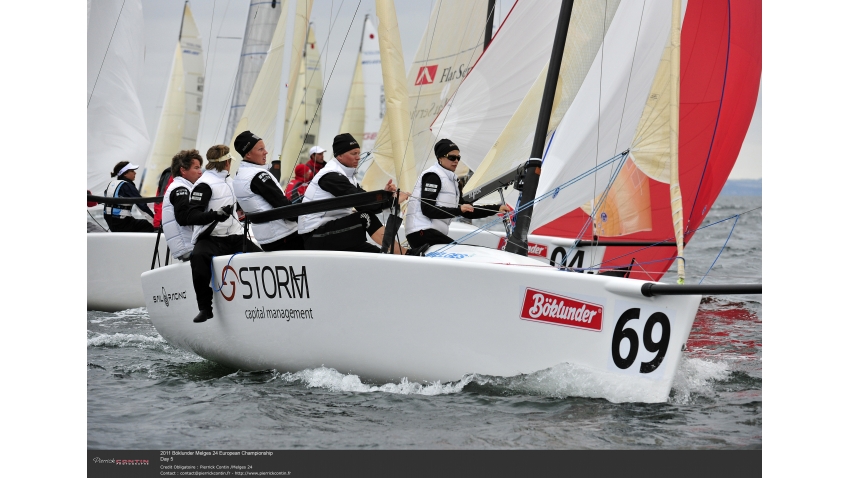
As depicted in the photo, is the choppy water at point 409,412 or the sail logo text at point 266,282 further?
the sail logo text at point 266,282

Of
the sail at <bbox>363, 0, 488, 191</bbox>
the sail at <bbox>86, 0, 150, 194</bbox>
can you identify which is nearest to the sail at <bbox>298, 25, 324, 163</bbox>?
the sail at <bbox>363, 0, 488, 191</bbox>

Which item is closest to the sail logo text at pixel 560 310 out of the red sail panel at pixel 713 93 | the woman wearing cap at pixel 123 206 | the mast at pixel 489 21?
the red sail panel at pixel 713 93

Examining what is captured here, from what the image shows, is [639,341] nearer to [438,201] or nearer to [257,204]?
[438,201]

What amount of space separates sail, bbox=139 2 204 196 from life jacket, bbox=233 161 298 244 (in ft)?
26.1

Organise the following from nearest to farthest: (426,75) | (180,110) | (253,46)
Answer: (426,75)
(253,46)
(180,110)

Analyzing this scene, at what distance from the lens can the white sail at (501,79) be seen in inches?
251

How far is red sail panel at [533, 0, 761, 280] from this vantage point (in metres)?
5.70

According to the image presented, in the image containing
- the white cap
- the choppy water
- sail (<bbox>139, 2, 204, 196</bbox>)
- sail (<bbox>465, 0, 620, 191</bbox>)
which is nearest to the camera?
the choppy water

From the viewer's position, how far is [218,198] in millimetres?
5562

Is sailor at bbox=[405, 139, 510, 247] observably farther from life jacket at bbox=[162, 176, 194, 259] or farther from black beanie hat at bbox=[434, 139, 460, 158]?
life jacket at bbox=[162, 176, 194, 259]

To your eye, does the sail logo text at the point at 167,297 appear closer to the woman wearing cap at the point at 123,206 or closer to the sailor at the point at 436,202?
the sailor at the point at 436,202

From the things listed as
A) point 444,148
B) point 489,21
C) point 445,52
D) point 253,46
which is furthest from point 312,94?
point 444,148

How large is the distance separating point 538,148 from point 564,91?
16.9 inches

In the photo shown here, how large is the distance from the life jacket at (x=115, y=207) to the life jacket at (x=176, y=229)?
2519 mm
